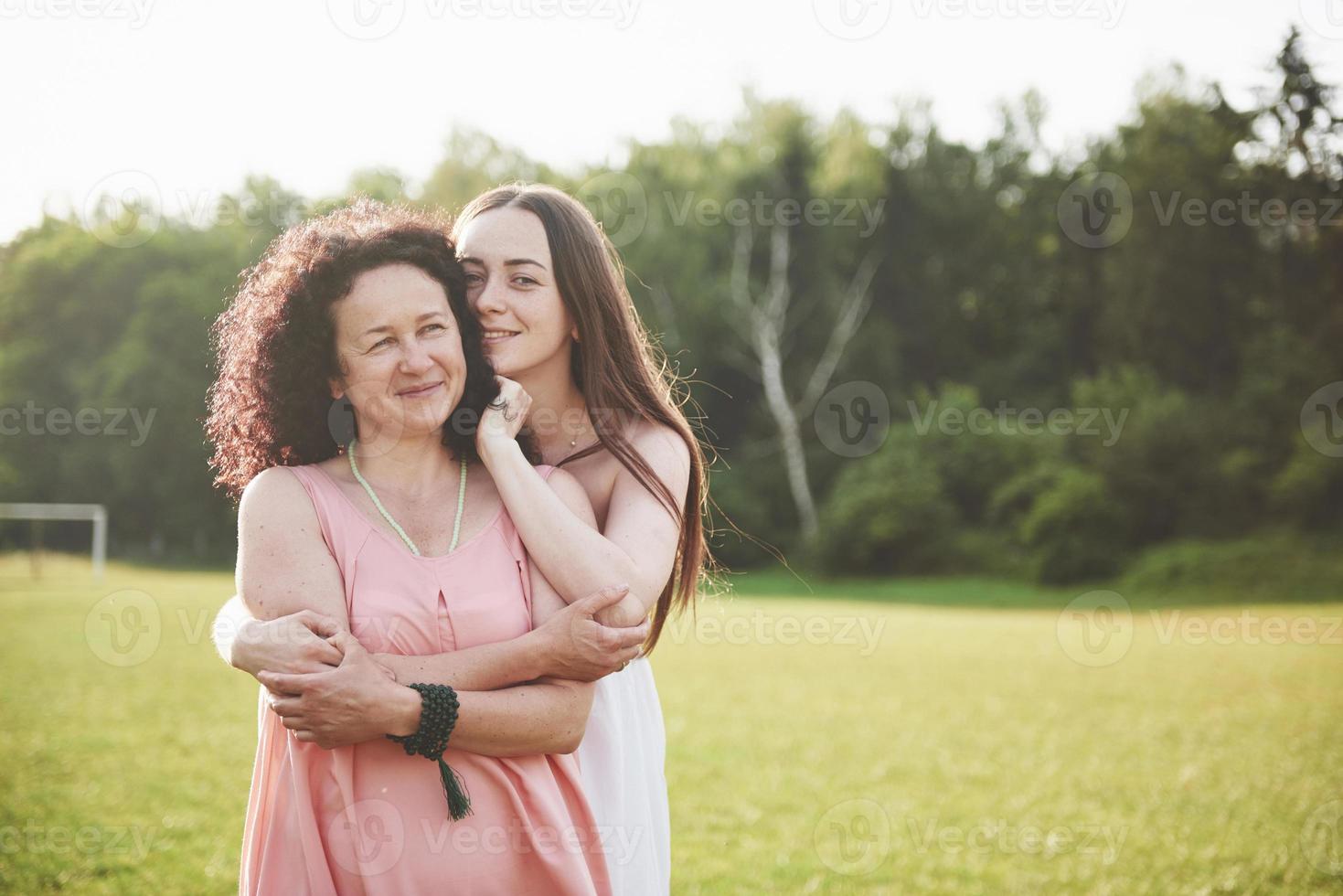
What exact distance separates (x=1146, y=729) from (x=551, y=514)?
1044cm

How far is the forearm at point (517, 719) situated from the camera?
268 centimetres

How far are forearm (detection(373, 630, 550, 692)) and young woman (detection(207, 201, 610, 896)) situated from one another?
0.10ft

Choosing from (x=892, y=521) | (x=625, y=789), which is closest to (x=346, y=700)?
(x=625, y=789)

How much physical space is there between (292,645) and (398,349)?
0.85 metres

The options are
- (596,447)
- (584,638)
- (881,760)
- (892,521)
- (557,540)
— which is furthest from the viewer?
(892,521)

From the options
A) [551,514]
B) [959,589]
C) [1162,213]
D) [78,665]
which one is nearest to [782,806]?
[551,514]

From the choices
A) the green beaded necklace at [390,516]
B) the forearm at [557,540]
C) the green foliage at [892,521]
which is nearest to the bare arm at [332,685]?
the green beaded necklace at [390,516]

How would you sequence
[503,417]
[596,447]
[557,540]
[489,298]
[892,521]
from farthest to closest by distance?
[892,521] < [596,447] < [489,298] < [503,417] < [557,540]

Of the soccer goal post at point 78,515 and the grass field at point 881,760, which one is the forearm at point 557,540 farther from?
the soccer goal post at point 78,515

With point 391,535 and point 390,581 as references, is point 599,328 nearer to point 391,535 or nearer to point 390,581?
point 391,535

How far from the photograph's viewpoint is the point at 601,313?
3.61 m

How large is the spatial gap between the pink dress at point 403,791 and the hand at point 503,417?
286 millimetres

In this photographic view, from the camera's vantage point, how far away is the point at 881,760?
383 inches

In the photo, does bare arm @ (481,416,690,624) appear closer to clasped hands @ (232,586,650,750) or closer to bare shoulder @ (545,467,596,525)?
bare shoulder @ (545,467,596,525)
